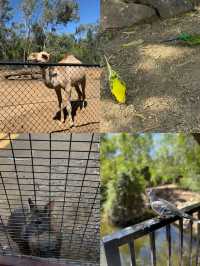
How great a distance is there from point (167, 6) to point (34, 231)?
7.59 ft

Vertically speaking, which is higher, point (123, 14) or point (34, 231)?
point (123, 14)

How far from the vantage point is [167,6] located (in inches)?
132

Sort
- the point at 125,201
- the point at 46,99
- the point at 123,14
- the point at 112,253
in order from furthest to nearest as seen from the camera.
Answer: the point at 125,201 → the point at 46,99 → the point at 123,14 → the point at 112,253

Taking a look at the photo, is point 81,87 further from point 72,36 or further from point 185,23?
point 185,23

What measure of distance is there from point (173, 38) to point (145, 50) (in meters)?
0.31

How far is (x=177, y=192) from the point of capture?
6.11 m

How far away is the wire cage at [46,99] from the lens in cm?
295

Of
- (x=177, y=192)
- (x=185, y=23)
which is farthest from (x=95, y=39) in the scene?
(x=177, y=192)

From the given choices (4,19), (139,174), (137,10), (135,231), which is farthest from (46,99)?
(139,174)

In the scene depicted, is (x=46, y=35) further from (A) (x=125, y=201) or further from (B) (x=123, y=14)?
(A) (x=125, y=201)

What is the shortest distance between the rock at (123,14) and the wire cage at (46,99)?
0.47 m

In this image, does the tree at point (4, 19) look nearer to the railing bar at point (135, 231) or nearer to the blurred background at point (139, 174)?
the blurred background at point (139, 174)

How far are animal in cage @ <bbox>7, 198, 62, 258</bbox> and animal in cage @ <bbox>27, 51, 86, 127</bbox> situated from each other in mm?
1008

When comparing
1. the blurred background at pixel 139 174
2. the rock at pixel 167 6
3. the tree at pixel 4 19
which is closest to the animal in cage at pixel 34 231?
the tree at pixel 4 19
